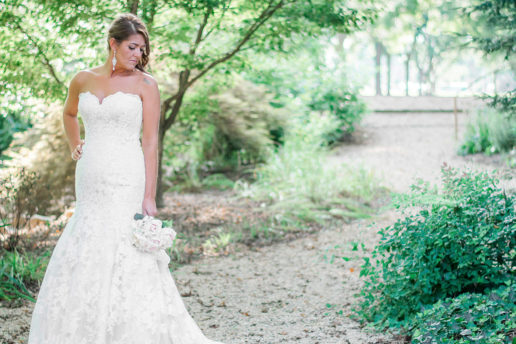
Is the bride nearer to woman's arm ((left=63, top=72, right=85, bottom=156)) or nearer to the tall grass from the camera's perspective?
woman's arm ((left=63, top=72, right=85, bottom=156))

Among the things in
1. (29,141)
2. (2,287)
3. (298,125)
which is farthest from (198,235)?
(298,125)

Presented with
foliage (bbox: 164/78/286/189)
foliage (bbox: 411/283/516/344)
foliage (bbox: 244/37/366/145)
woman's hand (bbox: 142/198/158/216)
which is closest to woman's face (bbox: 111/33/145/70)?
woman's hand (bbox: 142/198/158/216)

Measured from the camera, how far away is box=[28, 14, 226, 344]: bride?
113 inches

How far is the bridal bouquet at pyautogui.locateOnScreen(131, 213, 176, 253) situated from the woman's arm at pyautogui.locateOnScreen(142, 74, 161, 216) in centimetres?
15

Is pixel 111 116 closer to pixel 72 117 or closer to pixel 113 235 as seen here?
pixel 72 117

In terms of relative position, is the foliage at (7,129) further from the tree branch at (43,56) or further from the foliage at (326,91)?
the tree branch at (43,56)

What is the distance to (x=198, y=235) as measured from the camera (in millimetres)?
7043

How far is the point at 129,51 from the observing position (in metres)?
2.96

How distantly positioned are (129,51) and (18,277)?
2805mm

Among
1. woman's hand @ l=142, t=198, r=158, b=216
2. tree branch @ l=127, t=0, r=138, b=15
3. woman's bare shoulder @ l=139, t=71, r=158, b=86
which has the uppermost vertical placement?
tree branch @ l=127, t=0, r=138, b=15

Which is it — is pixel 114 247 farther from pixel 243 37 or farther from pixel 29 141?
pixel 29 141

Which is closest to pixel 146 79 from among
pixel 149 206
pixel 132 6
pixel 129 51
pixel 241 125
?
pixel 129 51

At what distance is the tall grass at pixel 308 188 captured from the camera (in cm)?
796

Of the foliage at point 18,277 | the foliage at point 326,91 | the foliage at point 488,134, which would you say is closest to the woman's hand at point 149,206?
the foliage at point 18,277
